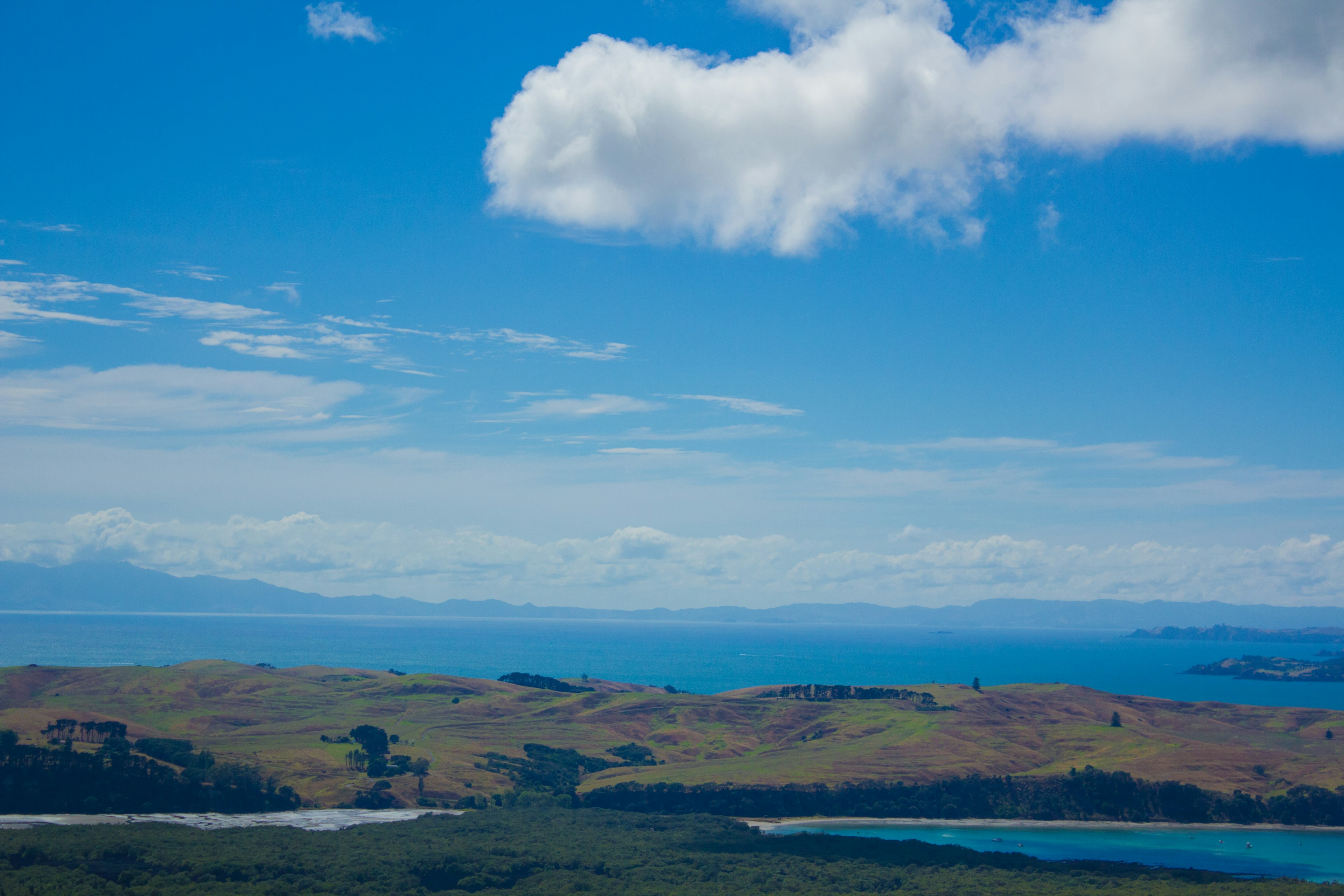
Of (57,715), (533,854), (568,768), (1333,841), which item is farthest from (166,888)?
(1333,841)

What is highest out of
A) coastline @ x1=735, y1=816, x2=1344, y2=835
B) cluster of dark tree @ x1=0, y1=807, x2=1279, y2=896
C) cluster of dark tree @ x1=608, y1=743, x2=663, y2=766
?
cluster of dark tree @ x1=0, y1=807, x2=1279, y2=896

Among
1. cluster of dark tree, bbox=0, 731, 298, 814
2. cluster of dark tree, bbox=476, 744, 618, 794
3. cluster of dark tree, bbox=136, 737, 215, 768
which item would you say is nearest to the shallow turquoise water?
cluster of dark tree, bbox=476, 744, 618, 794

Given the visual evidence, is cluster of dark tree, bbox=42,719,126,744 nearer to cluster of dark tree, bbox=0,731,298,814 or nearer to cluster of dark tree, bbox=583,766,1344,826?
cluster of dark tree, bbox=0,731,298,814

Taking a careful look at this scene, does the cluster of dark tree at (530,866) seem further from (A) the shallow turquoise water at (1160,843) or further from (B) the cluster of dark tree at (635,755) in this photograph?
(B) the cluster of dark tree at (635,755)

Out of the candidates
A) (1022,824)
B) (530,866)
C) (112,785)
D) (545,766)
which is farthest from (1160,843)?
(112,785)

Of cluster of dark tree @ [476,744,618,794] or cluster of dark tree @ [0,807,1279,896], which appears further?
cluster of dark tree @ [476,744,618,794]

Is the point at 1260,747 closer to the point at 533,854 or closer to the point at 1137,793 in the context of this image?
the point at 1137,793

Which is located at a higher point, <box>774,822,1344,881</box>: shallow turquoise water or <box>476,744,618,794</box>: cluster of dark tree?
<box>476,744,618,794</box>: cluster of dark tree
